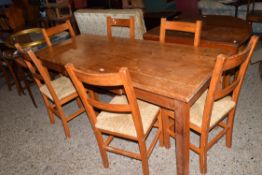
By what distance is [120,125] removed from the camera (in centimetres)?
157

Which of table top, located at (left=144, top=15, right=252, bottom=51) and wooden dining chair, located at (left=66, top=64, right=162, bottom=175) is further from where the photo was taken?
table top, located at (left=144, top=15, right=252, bottom=51)

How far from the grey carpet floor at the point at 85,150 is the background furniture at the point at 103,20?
1.16 meters

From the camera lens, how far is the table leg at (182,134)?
1309mm

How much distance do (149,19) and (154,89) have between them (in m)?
2.97

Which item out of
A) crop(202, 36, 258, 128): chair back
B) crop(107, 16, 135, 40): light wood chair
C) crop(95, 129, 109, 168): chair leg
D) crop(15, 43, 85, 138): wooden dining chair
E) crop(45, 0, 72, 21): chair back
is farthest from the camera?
crop(45, 0, 72, 21): chair back

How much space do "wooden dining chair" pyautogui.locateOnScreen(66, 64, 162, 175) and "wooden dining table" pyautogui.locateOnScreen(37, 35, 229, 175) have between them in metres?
0.16

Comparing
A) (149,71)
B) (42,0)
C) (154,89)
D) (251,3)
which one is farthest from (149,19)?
(42,0)

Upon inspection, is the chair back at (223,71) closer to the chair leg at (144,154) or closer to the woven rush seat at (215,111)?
the woven rush seat at (215,111)

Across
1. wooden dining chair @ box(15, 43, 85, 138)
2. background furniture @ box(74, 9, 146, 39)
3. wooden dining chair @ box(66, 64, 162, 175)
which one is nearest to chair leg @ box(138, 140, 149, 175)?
wooden dining chair @ box(66, 64, 162, 175)

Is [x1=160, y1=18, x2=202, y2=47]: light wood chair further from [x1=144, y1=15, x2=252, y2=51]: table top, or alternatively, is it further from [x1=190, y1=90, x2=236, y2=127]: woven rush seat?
[x1=190, y1=90, x2=236, y2=127]: woven rush seat

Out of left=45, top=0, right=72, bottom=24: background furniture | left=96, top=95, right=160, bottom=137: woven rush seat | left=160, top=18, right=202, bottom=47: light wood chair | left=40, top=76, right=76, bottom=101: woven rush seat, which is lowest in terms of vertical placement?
left=96, top=95, right=160, bottom=137: woven rush seat

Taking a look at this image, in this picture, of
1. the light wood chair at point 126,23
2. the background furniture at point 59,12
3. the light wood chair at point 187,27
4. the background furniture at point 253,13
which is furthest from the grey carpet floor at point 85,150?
the background furniture at point 59,12

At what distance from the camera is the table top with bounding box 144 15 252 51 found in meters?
2.15

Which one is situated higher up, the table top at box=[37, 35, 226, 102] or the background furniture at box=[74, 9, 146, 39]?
the background furniture at box=[74, 9, 146, 39]
